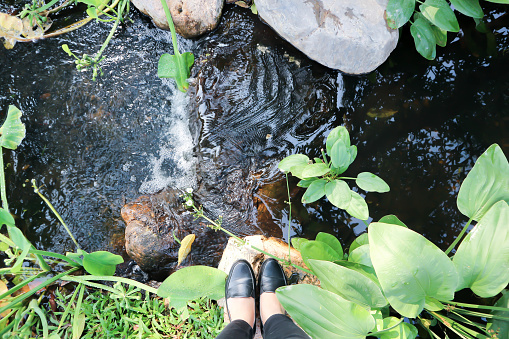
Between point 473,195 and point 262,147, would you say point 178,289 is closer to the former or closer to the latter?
point 262,147

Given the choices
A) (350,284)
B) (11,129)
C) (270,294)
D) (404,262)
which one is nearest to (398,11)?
(404,262)

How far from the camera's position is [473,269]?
128cm

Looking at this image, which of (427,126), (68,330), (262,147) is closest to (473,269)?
(427,126)

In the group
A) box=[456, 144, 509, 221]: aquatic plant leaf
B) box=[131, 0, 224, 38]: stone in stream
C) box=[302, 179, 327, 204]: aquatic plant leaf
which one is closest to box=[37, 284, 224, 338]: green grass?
box=[302, 179, 327, 204]: aquatic plant leaf

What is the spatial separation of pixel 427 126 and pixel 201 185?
1.49 m

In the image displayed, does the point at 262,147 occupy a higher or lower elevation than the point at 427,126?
lower

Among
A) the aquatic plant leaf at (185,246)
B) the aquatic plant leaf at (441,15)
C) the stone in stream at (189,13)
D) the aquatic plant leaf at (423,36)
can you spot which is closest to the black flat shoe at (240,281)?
the aquatic plant leaf at (185,246)

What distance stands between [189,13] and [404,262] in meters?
1.90

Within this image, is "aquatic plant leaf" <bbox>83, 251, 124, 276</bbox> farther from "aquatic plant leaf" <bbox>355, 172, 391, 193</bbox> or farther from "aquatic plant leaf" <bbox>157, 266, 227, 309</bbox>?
"aquatic plant leaf" <bbox>355, 172, 391, 193</bbox>

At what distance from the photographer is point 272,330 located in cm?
Answer: 159

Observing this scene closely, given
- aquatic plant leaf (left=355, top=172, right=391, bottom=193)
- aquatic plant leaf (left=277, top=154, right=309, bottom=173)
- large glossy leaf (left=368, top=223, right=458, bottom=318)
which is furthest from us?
aquatic plant leaf (left=277, top=154, right=309, bottom=173)

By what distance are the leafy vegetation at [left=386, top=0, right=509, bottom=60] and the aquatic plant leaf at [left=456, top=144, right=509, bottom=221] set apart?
86 cm

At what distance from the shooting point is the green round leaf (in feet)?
5.17

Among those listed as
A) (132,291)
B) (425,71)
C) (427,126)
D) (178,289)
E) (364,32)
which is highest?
(364,32)
